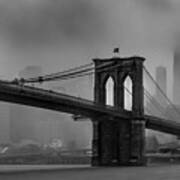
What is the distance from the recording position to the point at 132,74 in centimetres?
7850

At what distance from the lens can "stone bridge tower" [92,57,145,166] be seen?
7606 centimetres

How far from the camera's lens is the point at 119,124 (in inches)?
3031

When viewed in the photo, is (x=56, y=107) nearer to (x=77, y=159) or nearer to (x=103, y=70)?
(x=103, y=70)

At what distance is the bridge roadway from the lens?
58969 mm

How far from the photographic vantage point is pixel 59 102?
2522 inches

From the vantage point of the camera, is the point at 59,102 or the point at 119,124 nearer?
the point at 59,102

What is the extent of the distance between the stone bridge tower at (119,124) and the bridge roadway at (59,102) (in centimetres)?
151

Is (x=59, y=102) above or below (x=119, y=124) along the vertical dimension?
above

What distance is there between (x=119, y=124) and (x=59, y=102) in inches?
562

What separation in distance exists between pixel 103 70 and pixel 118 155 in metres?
9.11

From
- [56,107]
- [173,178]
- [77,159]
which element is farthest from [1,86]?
[77,159]

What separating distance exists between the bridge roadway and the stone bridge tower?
151 centimetres

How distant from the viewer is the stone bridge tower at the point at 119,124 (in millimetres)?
76062

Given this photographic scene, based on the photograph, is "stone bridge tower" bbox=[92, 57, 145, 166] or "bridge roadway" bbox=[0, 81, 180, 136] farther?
"stone bridge tower" bbox=[92, 57, 145, 166]
